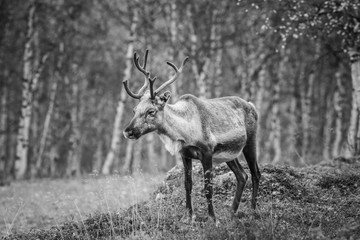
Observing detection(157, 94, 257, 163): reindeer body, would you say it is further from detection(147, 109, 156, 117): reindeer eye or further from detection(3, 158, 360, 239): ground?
detection(3, 158, 360, 239): ground

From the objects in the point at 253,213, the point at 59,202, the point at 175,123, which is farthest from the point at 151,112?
the point at 59,202

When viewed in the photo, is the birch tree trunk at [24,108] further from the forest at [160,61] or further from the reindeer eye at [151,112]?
the reindeer eye at [151,112]

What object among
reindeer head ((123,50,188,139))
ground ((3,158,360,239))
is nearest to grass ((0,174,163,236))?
ground ((3,158,360,239))

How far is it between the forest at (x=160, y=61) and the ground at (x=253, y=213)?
4205 mm

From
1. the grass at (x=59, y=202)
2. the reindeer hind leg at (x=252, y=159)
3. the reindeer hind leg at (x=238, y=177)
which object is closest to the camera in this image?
the reindeer hind leg at (x=238, y=177)

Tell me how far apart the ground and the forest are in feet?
13.8

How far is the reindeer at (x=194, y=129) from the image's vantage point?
6.77 meters

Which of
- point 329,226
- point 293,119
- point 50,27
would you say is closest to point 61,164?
point 50,27

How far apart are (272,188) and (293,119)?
21.4m

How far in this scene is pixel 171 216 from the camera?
7309 mm

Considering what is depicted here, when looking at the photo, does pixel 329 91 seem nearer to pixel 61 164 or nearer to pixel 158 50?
pixel 158 50

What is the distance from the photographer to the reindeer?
267 inches

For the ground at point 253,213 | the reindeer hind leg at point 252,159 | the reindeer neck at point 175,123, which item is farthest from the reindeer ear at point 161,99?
the reindeer hind leg at point 252,159

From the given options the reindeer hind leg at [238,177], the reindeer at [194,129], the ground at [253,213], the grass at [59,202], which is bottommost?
the grass at [59,202]
